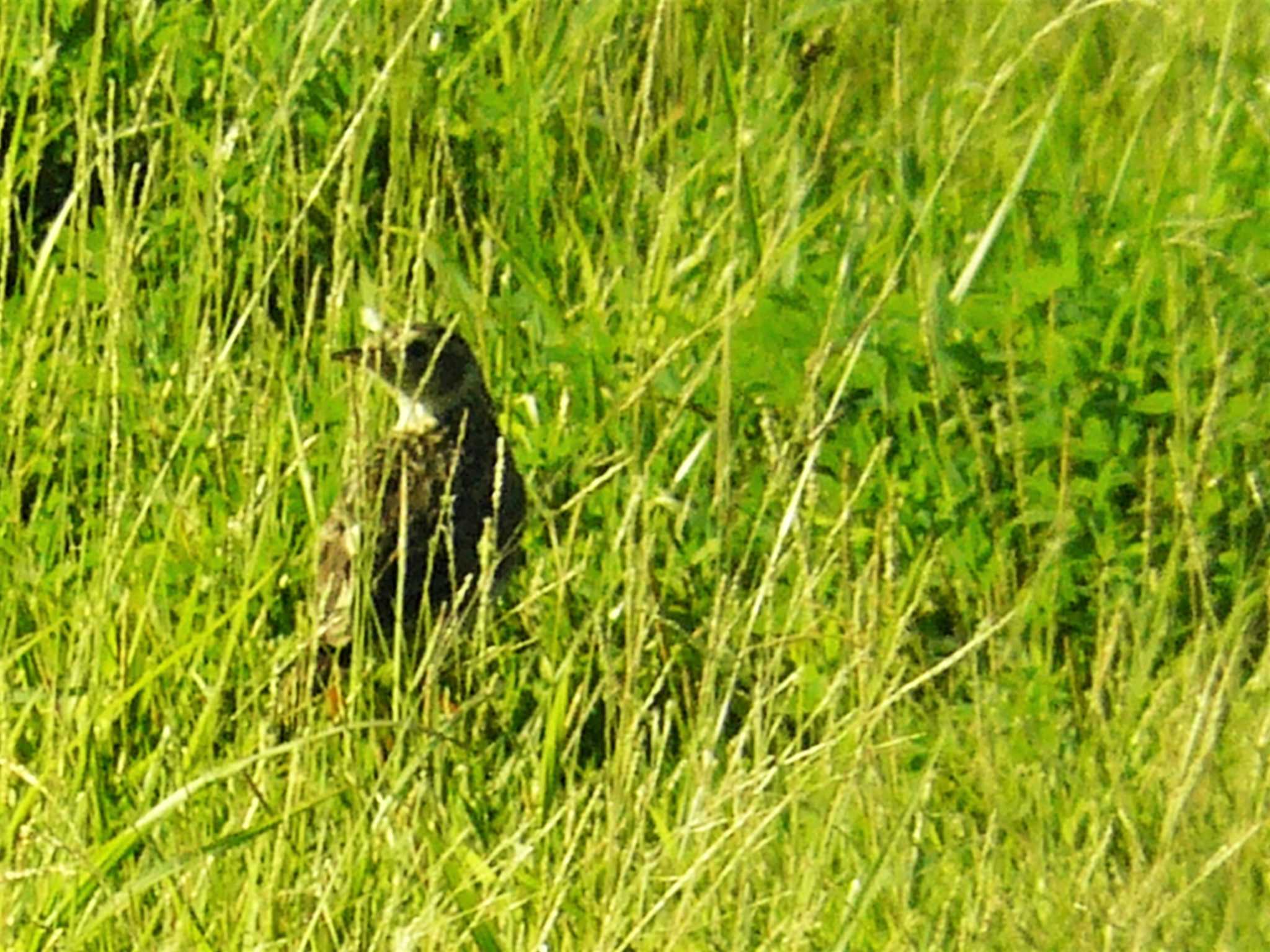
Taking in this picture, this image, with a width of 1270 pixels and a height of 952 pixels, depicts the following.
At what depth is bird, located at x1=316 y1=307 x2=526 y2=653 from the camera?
12.3 feet

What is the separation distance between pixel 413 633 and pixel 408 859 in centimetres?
120

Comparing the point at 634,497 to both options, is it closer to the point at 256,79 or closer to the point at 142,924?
the point at 142,924

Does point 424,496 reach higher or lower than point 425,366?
lower

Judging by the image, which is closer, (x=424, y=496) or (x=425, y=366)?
(x=424, y=496)

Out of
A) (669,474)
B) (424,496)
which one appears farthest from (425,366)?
(669,474)

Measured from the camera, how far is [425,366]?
4430mm

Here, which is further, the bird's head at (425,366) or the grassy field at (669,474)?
the bird's head at (425,366)

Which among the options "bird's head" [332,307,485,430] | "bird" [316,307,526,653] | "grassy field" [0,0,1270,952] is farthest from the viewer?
"bird's head" [332,307,485,430]

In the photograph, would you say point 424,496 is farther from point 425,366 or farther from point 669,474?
point 669,474

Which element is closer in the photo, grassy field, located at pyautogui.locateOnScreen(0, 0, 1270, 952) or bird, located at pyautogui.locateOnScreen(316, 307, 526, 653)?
grassy field, located at pyautogui.locateOnScreen(0, 0, 1270, 952)

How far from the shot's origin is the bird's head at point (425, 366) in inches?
160

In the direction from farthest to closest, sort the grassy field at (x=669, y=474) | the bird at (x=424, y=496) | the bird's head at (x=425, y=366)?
the bird's head at (x=425, y=366)
the bird at (x=424, y=496)
the grassy field at (x=669, y=474)

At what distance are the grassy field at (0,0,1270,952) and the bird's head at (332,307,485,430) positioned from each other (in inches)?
3.9

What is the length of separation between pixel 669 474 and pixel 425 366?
51 cm
